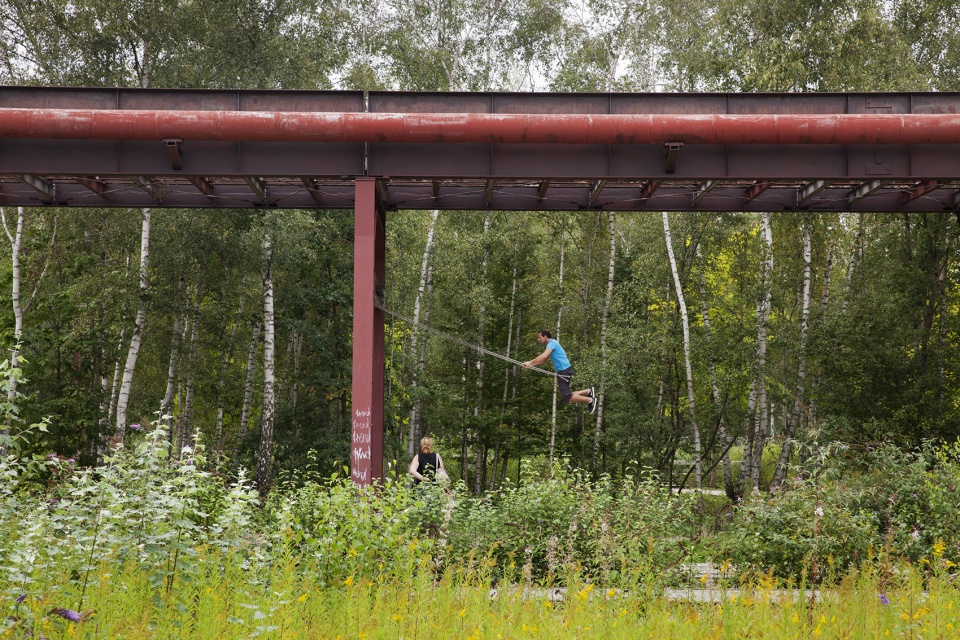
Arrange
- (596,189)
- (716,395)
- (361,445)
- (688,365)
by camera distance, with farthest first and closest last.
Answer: (716,395) → (688,365) → (596,189) → (361,445)

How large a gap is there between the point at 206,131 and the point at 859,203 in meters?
13.1

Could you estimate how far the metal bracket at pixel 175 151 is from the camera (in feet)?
44.3

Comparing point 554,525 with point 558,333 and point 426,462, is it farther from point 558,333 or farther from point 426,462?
point 558,333

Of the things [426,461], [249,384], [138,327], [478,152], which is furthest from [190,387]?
[426,461]

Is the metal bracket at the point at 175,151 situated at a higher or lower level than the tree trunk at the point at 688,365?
higher

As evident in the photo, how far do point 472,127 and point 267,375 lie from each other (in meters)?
A: 10.6

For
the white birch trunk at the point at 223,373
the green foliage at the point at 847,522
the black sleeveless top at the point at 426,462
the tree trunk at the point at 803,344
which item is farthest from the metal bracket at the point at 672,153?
the white birch trunk at the point at 223,373

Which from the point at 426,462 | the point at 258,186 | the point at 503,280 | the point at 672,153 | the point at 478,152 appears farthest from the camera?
the point at 503,280

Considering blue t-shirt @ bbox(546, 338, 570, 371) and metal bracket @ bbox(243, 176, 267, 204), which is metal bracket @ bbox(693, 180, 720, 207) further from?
metal bracket @ bbox(243, 176, 267, 204)

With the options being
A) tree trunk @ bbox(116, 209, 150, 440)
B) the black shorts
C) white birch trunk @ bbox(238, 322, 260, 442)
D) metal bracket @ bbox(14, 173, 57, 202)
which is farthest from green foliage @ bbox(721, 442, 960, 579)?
white birch trunk @ bbox(238, 322, 260, 442)

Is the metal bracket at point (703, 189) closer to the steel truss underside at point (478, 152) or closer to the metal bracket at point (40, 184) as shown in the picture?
the steel truss underside at point (478, 152)

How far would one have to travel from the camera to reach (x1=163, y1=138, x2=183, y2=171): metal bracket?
1351 centimetres

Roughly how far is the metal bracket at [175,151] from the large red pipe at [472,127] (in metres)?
0.30

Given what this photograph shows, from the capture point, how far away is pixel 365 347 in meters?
13.3
